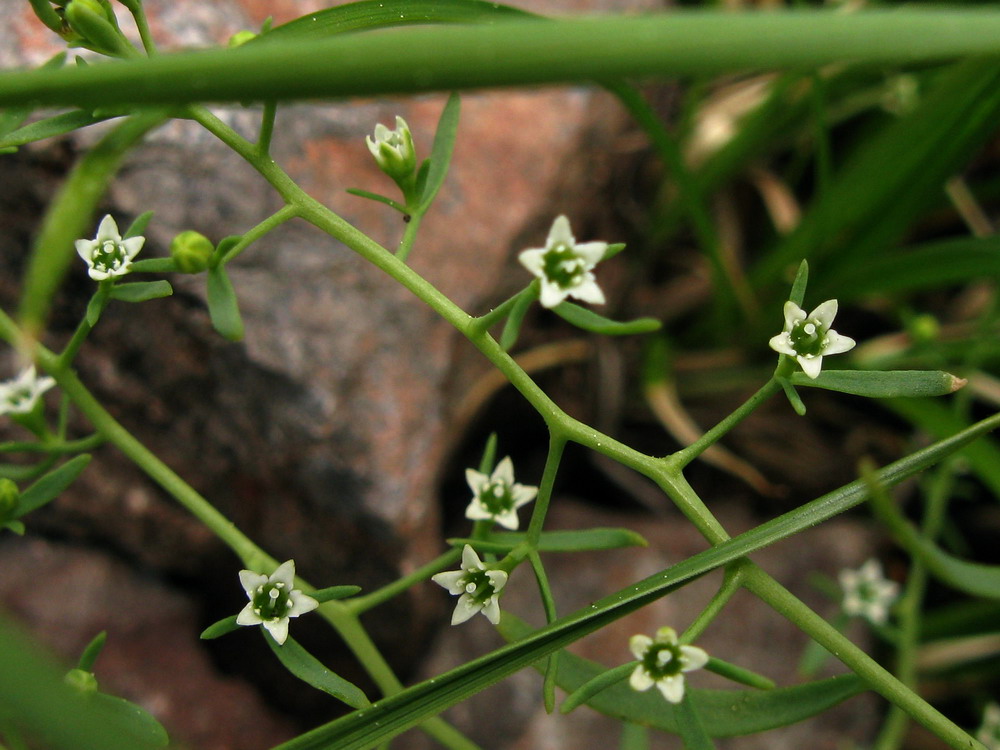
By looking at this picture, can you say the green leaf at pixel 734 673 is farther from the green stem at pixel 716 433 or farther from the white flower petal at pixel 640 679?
the green stem at pixel 716 433

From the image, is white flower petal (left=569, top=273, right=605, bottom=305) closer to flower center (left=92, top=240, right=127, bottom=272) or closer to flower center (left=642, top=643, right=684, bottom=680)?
flower center (left=642, top=643, right=684, bottom=680)

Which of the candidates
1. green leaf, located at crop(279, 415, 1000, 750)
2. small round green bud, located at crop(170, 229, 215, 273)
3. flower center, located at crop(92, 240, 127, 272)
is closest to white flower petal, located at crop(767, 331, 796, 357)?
green leaf, located at crop(279, 415, 1000, 750)

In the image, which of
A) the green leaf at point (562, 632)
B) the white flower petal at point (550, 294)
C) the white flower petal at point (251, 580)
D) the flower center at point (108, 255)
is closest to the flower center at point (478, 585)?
the green leaf at point (562, 632)

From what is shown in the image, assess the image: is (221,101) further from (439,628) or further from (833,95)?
(833,95)

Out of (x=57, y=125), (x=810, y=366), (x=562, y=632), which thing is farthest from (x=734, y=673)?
(x=57, y=125)

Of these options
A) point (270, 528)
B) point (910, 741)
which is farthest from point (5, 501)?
point (910, 741)
